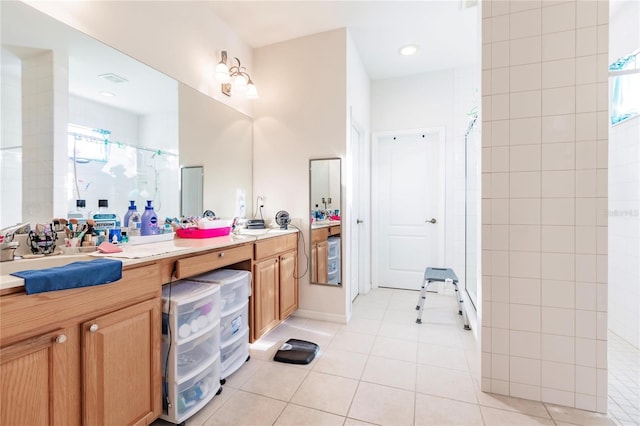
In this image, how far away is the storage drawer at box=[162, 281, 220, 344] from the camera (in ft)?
4.45

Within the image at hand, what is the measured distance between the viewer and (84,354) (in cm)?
101

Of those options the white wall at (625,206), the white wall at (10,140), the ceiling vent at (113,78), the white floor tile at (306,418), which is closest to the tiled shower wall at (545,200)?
the white floor tile at (306,418)

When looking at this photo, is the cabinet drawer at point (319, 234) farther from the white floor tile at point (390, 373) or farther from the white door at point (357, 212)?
the white floor tile at point (390, 373)

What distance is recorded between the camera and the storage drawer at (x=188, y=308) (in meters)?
1.36

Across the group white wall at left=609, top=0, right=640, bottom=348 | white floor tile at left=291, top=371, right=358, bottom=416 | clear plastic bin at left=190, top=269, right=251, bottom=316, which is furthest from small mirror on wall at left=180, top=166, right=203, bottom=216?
white wall at left=609, top=0, right=640, bottom=348

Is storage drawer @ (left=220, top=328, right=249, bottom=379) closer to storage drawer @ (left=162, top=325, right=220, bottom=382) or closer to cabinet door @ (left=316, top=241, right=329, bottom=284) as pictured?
storage drawer @ (left=162, top=325, right=220, bottom=382)

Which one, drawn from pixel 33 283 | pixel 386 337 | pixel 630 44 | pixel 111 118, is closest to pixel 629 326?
pixel 386 337

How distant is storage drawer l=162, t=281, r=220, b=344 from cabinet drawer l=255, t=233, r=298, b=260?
1.77 ft

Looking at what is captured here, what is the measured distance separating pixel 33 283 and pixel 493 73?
2260 millimetres

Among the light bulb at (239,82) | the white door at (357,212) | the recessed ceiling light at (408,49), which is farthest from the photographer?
the white door at (357,212)

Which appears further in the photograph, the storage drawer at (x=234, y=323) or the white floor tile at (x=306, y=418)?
the storage drawer at (x=234, y=323)

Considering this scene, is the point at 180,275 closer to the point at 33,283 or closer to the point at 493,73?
the point at 33,283

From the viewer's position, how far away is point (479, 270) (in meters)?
1.71

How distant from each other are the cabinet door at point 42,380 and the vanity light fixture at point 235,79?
2.19 metres
